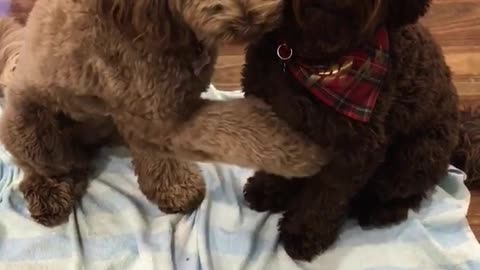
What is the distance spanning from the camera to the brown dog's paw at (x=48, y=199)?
5.54 ft

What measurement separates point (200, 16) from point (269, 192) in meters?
0.62

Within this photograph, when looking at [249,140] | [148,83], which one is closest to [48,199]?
[148,83]

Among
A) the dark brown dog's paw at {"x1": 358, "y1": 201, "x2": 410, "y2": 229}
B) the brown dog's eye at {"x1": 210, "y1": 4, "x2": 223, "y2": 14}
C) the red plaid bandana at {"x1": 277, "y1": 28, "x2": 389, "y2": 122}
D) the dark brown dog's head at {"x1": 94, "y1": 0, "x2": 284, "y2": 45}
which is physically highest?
the brown dog's eye at {"x1": 210, "y1": 4, "x2": 223, "y2": 14}

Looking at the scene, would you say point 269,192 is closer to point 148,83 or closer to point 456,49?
point 148,83

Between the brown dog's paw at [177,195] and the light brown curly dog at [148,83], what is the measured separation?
0.11m

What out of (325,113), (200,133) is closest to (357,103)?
(325,113)

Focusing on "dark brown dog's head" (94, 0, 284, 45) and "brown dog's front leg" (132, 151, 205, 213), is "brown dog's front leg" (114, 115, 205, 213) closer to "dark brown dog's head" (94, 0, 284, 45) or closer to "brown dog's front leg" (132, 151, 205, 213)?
"brown dog's front leg" (132, 151, 205, 213)

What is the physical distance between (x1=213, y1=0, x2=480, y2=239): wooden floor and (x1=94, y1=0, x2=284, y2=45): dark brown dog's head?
2.46ft

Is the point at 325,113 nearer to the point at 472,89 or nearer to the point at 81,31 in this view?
the point at 81,31

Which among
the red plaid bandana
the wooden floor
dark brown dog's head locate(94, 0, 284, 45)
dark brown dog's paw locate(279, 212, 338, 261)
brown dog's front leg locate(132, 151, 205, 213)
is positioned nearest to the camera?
dark brown dog's head locate(94, 0, 284, 45)

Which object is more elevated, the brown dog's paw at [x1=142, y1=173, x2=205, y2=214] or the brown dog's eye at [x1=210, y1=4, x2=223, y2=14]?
the brown dog's eye at [x1=210, y1=4, x2=223, y2=14]

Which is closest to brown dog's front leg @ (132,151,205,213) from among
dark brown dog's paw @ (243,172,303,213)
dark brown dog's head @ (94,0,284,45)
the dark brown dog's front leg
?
dark brown dog's paw @ (243,172,303,213)

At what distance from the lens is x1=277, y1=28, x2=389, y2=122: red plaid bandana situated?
1329 mm

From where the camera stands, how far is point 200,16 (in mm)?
1179
